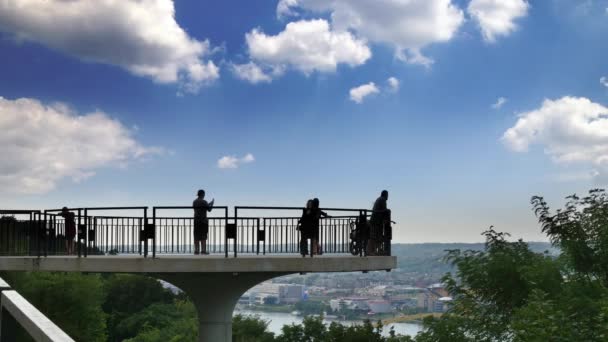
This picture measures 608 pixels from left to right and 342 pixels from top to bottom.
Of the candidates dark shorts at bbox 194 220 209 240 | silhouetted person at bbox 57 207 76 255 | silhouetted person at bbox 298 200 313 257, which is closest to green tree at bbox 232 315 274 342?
silhouetted person at bbox 57 207 76 255

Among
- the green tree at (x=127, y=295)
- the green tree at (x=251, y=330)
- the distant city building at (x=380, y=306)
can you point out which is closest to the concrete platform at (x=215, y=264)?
the green tree at (x=251, y=330)

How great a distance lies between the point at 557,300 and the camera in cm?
2362

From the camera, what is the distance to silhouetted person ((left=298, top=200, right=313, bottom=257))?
1862cm

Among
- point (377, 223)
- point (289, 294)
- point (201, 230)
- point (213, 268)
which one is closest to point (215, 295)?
point (201, 230)

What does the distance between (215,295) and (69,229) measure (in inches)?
212

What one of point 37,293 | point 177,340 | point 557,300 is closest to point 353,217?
point 557,300

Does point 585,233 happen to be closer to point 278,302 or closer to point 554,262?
point 554,262

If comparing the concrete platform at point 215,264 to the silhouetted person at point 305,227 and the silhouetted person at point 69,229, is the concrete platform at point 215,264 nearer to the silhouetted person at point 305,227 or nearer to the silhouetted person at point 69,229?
the silhouetted person at point 305,227

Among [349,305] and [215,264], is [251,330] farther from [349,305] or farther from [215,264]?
[349,305]

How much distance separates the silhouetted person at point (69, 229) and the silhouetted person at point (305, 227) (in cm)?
747

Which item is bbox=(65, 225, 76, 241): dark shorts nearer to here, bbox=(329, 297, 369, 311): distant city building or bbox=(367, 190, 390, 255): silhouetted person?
bbox=(367, 190, 390, 255): silhouetted person

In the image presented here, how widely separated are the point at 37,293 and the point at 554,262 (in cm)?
2731

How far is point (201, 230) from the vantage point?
65.2ft

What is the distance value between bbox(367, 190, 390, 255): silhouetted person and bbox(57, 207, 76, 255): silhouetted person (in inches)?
359
